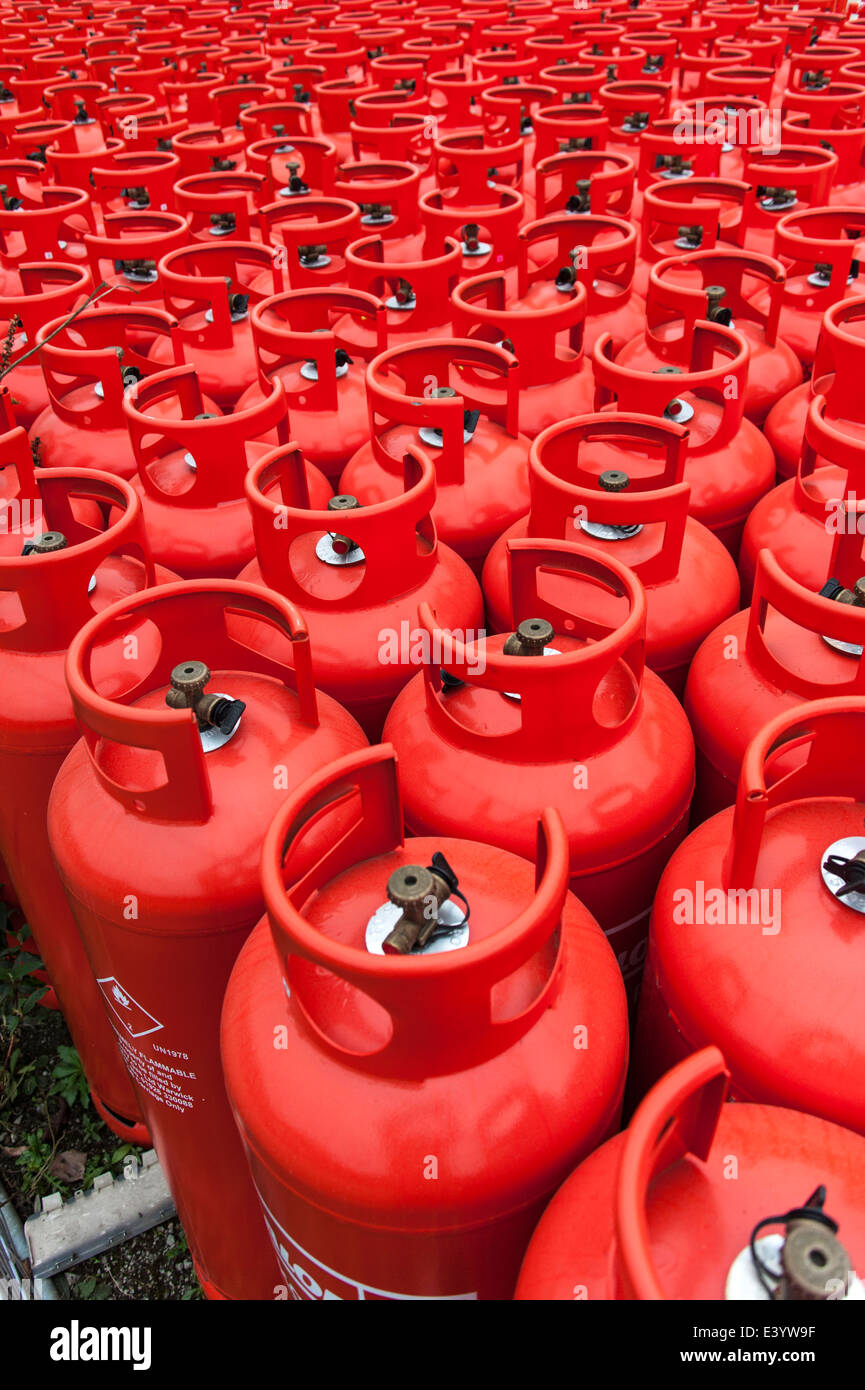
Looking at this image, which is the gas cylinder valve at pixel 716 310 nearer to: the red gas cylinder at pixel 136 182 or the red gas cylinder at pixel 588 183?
the red gas cylinder at pixel 588 183

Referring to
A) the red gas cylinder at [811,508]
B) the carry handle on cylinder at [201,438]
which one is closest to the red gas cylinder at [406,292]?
the carry handle on cylinder at [201,438]

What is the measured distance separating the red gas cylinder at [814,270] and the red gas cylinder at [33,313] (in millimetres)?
3219

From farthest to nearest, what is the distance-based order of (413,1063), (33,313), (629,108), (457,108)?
(457,108)
(629,108)
(33,313)
(413,1063)

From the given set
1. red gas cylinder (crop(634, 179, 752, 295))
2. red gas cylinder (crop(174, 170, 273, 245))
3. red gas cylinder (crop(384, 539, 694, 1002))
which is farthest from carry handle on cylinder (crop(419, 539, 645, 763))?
red gas cylinder (crop(174, 170, 273, 245))

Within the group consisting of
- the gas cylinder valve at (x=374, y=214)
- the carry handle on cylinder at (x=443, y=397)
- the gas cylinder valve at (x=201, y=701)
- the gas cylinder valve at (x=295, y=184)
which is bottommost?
the gas cylinder valve at (x=201, y=701)

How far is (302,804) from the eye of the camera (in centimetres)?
191

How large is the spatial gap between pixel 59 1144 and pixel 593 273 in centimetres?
422

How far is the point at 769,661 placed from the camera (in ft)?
8.45

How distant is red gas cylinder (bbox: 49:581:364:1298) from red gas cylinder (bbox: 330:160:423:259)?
12.4ft

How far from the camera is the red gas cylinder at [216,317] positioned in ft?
14.7

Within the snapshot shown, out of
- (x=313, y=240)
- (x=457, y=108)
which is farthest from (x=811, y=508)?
(x=457, y=108)

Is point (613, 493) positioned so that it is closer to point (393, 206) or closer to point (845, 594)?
point (845, 594)
